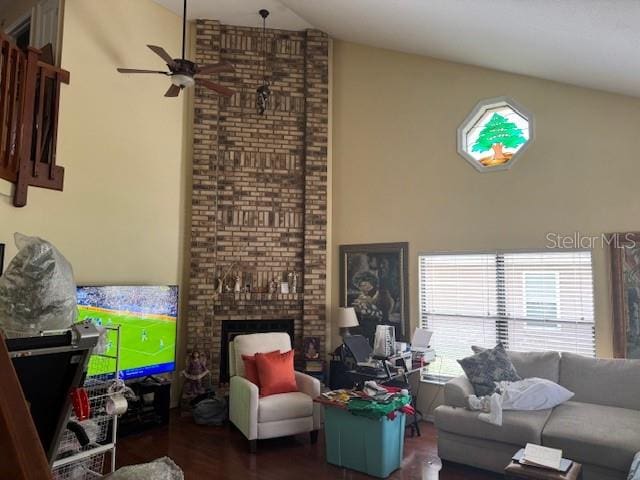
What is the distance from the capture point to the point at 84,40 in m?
4.45

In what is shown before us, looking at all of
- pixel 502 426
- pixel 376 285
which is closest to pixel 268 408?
pixel 502 426

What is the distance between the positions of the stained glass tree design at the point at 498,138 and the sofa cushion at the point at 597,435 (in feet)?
8.26

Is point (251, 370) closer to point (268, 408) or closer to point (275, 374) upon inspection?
point (275, 374)

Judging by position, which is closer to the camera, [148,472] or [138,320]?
[148,472]

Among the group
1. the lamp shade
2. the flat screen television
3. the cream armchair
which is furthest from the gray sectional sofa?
the flat screen television

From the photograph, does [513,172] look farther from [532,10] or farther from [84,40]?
[84,40]

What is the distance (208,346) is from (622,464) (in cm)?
411

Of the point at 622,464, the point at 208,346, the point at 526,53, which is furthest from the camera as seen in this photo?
the point at 208,346

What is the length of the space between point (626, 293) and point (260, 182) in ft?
13.4

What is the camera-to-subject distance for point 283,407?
13.1 feet

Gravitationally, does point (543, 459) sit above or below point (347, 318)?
below

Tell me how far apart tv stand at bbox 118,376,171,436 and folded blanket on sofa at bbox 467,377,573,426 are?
3068 millimetres

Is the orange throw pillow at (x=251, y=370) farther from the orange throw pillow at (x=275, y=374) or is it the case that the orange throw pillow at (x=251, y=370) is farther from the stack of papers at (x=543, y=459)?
the stack of papers at (x=543, y=459)

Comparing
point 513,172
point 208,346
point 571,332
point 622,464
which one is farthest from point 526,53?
point 208,346
